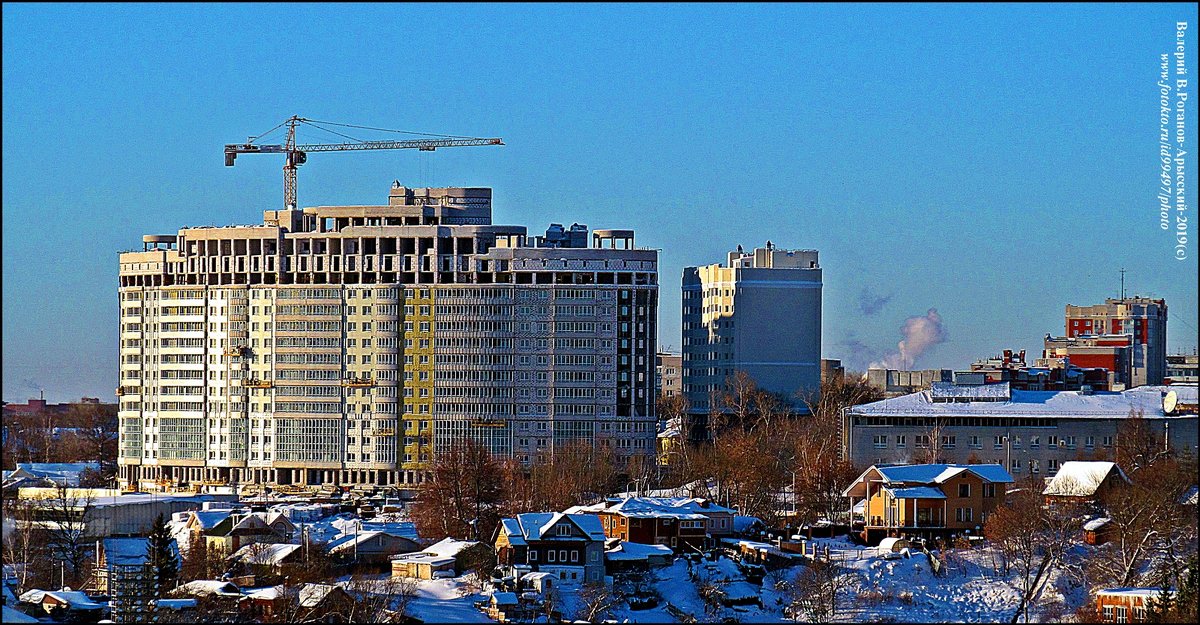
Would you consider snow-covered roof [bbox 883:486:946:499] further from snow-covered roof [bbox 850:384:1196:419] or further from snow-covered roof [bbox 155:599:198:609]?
snow-covered roof [bbox 155:599:198:609]

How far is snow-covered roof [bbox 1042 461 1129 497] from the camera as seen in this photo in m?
59.1

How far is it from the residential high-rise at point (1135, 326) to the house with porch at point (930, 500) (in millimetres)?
62149

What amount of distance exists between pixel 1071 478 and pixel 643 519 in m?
12.8

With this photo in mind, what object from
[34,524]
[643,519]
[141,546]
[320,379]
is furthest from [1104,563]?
[320,379]

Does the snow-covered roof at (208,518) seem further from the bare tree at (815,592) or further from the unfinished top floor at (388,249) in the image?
the unfinished top floor at (388,249)

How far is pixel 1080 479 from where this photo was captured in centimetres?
6034

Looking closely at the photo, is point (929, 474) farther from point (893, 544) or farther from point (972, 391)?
point (972, 391)

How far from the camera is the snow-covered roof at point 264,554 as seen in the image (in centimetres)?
5388

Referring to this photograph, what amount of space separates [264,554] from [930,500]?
749 inches

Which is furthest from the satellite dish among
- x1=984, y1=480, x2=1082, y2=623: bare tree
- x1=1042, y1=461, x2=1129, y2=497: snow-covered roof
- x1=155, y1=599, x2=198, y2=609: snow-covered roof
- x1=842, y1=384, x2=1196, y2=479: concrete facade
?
x1=155, y1=599, x2=198, y2=609: snow-covered roof

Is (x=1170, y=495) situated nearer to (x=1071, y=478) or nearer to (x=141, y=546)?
(x=1071, y=478)

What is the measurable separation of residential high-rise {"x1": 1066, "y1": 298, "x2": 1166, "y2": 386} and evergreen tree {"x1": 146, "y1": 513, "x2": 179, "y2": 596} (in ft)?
260

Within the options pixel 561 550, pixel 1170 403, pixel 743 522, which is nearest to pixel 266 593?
pixel 561 550

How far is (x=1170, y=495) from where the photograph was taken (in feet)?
182
